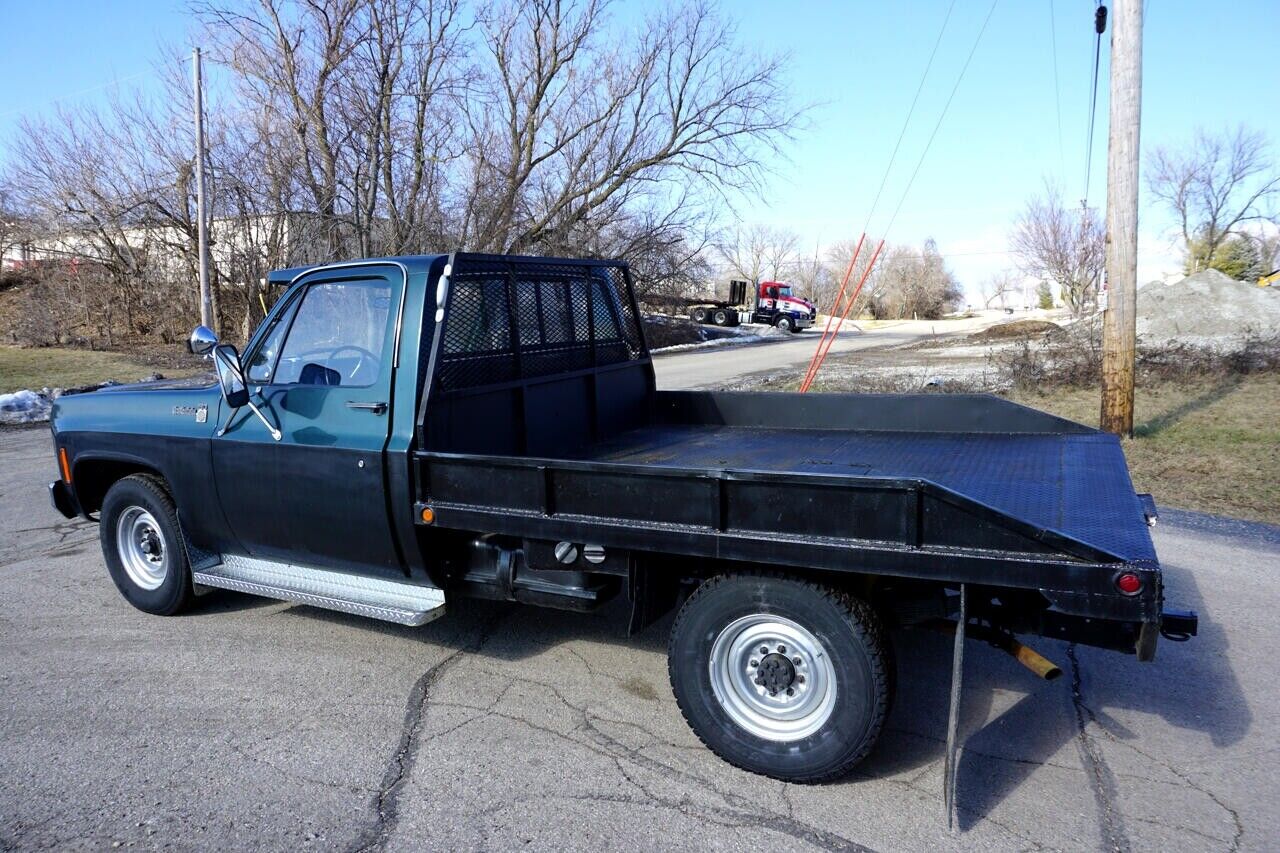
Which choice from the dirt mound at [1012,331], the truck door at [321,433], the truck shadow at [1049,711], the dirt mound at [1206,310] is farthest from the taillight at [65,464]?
the dirt mound at [1012,331]

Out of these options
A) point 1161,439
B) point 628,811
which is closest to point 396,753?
point 628,811

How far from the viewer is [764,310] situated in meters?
47.8

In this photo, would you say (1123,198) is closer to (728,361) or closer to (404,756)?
(404,756)

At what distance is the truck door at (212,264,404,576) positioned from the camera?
446 cm

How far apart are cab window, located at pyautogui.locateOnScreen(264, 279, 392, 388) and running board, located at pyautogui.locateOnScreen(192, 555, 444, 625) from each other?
3.22ft

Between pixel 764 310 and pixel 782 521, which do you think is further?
pixel 764 310

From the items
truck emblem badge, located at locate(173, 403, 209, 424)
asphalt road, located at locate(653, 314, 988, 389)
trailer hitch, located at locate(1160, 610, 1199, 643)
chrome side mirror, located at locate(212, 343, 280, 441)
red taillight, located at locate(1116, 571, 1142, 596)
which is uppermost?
chrome side mirror, located at locate(212, 343, 280, 441)

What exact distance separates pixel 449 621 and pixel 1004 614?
3152 mm

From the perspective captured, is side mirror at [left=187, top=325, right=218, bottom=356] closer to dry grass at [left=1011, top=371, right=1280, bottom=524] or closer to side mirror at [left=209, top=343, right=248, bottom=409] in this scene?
side mirror at [left=209, top=343, right=248, bottom=409]

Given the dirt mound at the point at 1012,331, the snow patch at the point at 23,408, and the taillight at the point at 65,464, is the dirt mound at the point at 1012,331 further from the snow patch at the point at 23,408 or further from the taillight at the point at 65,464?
the taillight at the point at 65,464

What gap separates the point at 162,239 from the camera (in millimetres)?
26328

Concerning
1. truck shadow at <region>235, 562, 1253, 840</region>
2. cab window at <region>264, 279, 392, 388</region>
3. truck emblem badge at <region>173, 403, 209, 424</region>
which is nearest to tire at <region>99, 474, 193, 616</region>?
truck emblem badge at <region>173, 403, 209, 424</region>

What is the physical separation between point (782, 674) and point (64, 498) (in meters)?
4.72

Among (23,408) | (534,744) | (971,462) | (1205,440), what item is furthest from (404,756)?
(23,408)
